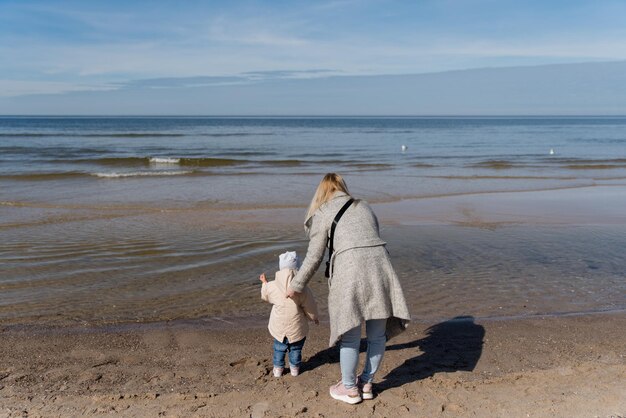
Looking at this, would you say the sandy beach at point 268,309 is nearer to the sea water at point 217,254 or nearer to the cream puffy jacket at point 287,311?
the sea water at point 217,254

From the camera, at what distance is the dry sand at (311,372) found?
4.29 m

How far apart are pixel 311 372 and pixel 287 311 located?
58 cm

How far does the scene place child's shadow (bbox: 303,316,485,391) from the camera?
4.90 meters

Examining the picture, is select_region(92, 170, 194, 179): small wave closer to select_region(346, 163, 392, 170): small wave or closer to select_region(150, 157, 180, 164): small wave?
select_region(150, 157, 180, 164): small wave

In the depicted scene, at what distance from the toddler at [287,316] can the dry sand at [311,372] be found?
17 centimetres

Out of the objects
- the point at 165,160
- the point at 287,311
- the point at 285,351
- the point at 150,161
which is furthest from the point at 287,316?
the point at 150,161

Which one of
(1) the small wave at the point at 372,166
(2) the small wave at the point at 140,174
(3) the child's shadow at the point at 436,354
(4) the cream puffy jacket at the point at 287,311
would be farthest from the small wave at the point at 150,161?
(4) the cream puffy jacket at the point at 287,311

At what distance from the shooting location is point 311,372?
4.93 m

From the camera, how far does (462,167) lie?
86.0ft

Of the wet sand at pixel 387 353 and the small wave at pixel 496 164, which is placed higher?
the small wave at pixel 496 164

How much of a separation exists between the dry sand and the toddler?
0.17 meters

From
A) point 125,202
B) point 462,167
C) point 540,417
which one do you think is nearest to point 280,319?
point 540,417

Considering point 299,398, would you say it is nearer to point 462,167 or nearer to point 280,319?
point 280,319

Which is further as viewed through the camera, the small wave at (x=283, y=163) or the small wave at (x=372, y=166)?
the small wave at (x=283, y=163)
